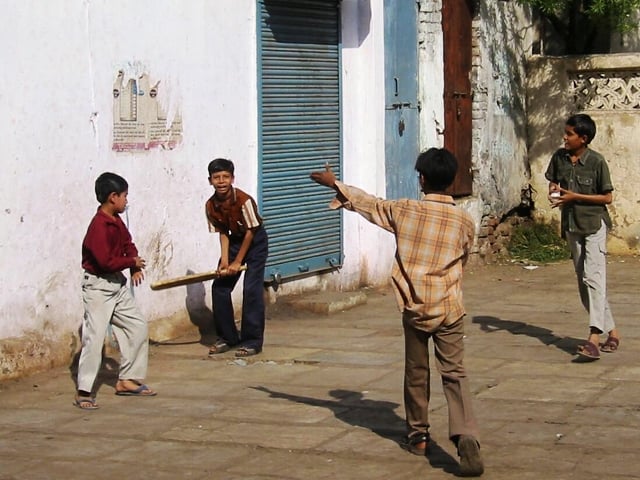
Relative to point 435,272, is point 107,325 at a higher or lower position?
lower

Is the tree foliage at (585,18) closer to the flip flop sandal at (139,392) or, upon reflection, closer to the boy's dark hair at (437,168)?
the flip flop sandal at (139,392)

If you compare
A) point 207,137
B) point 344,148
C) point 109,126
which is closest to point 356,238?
point 344,148

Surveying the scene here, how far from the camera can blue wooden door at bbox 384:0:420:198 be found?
12516 mm

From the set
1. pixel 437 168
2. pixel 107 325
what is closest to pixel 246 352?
pixel 107 325

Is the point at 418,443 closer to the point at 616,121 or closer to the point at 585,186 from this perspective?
the point at 585,186

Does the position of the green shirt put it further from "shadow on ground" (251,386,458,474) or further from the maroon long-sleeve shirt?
the maroon long-sleeve shirt

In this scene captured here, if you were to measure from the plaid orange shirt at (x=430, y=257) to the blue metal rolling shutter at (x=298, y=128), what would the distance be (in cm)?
479

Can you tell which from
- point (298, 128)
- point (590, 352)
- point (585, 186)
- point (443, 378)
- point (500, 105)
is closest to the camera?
point (443, 378)

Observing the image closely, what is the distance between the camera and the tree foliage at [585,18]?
14.0 metres

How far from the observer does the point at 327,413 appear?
738 cm

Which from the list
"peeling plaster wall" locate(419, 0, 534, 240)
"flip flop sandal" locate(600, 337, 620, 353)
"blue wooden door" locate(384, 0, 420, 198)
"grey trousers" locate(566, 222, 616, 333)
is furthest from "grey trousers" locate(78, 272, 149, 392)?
"peeling plaster wall" locate(419, 0, 534, 240)

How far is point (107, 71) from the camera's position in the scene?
9.12m

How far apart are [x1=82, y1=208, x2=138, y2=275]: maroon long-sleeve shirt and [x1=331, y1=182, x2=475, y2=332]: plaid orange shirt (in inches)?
81.5

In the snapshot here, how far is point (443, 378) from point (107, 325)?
251 centimetres
